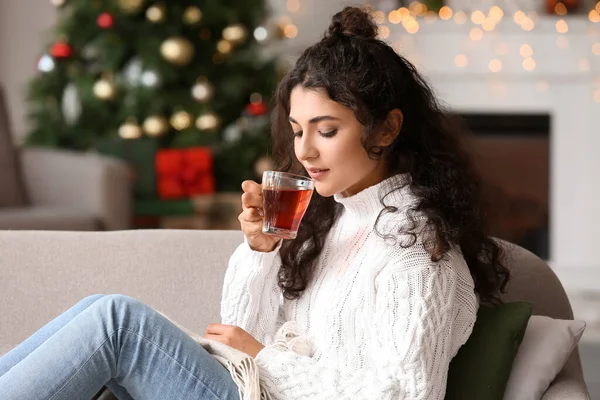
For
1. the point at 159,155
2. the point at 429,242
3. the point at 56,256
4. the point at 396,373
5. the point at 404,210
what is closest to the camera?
the point at 396,373

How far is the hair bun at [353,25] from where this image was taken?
6.12ft

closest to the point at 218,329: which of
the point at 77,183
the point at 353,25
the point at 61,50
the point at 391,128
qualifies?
the point at 391,128

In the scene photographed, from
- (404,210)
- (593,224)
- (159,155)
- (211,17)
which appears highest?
(211,17)

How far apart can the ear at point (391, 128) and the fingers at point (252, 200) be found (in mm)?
245

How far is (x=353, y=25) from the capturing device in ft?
6.12

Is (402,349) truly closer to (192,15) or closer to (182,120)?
(182,120)

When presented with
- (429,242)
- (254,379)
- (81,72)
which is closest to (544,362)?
(429,242)

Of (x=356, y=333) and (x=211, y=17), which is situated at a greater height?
(x=211, y=17)

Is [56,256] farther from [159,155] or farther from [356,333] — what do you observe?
[159,155]

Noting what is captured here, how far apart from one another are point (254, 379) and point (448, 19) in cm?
421

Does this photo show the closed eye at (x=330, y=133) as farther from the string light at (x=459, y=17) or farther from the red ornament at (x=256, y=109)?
the string light at (x=459, y=17)

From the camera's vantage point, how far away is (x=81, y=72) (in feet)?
18.1

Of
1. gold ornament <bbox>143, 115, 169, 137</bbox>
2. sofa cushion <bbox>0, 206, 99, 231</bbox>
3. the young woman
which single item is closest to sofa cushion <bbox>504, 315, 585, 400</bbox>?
the young woman

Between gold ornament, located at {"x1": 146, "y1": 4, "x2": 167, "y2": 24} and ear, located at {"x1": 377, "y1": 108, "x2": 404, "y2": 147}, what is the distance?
3746 mm
